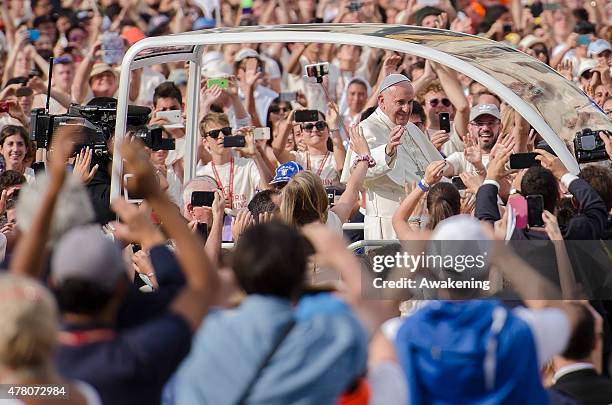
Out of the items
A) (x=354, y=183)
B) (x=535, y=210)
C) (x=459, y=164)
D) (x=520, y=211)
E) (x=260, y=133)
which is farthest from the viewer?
(x=260, y=133)

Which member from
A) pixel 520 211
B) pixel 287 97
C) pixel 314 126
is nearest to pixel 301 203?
pixel 520 211

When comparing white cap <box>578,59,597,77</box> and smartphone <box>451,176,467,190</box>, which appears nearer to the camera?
smartphone <box>451,176,467,190</box>

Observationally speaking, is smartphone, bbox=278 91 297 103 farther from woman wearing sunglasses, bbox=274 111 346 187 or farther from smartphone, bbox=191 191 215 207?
smartphone, bbox=191 191 215 207

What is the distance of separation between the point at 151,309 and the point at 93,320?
0.34 m

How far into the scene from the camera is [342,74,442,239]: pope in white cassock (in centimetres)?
880

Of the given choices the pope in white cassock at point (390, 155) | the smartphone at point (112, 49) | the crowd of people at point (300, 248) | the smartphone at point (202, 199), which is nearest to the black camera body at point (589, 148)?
the crowd of people at point (300, 248)

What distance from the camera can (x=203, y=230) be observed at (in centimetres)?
820

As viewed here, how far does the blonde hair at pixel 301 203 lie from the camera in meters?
7.09

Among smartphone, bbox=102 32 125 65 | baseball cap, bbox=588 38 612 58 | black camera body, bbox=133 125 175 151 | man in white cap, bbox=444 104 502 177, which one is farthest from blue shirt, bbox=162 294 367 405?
smartphone, bbox=102 32 125 65

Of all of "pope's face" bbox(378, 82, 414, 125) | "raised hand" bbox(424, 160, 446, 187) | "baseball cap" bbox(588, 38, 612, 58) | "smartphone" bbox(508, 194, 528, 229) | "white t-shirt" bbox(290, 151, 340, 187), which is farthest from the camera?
"baseball cap" bbox(588, 38, 612, 58)

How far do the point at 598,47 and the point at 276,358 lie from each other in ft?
31.4

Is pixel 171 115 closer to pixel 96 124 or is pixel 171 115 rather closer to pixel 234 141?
pixel 234 141

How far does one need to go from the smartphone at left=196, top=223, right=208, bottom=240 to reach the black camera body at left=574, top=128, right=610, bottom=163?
7.27ft

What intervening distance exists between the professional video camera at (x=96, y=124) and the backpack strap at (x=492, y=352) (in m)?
4.53
